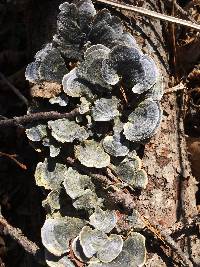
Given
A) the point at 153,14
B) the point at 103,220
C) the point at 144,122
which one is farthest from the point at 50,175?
the point at 153,14

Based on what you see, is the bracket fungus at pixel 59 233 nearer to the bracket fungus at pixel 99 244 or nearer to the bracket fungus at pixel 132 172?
the bracket fungus at pixel 99 244

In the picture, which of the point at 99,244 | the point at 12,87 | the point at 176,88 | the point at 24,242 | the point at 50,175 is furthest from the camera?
the point at 12,87

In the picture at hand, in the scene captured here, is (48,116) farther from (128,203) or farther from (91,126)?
(128,203)

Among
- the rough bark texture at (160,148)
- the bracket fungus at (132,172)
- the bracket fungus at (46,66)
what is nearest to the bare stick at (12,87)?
the rough bark texture at (160,148)

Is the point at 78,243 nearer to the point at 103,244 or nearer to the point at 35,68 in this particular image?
the point at 103,244

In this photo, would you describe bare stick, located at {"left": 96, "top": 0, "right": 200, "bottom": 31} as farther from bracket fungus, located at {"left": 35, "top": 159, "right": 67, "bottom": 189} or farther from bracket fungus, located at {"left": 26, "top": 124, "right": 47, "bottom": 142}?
bracket fungus, located at {"left": 35, "top": 159, "right": 67, "bottom": 189}

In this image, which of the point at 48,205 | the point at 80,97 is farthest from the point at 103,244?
the point at 80,97
